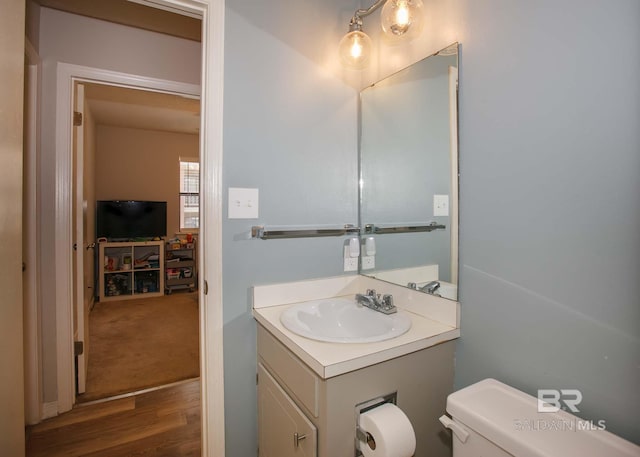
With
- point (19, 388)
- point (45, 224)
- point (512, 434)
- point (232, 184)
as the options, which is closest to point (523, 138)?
point (512, 434)

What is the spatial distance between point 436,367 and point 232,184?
106cm

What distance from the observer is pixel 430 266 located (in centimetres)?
127

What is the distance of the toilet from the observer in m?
0.66

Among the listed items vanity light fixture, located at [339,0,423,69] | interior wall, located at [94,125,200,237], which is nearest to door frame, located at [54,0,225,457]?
vanity light fixture, located at [339,0,423,69]

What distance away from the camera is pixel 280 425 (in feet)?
3.69

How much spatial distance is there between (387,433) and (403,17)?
1409 millimetres

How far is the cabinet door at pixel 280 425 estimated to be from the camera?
938mm

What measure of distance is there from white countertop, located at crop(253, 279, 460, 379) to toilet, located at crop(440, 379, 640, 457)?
0.19 metres

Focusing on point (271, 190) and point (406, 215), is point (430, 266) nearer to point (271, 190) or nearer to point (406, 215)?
point (406, 215)

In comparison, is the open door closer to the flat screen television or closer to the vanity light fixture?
the vanity light fixture

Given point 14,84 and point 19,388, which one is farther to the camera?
point 19,388

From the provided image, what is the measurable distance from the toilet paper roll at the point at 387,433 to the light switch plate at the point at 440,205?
713 millimetres

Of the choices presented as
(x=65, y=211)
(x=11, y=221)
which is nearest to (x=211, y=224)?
(x=11, y=221)

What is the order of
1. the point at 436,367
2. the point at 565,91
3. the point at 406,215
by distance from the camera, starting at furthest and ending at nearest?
the point at 406,215 < the point at 436,367 < the point at 565,91
